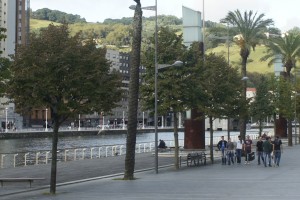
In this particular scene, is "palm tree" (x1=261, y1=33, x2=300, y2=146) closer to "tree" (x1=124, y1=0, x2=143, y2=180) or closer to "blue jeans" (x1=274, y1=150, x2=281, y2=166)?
"blue jeans" (x1=274, y1=150, x2=281, y2=166)

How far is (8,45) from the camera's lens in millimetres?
151500

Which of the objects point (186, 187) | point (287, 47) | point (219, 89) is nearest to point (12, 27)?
point (287, 47)

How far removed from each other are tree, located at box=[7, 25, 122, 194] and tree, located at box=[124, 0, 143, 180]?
4395 millimetres

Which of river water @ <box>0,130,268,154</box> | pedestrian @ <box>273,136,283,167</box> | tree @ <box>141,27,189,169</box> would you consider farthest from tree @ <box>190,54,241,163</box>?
river water @ <box>0,130,268,154</box>

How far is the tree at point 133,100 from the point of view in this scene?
2672 cm

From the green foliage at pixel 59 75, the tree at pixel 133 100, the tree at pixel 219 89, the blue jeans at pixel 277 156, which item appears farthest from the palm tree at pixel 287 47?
the green foliage at pixel 59 75

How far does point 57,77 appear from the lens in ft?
70.9

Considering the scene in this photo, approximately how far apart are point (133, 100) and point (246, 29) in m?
33.6

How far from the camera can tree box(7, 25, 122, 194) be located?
21.4 m

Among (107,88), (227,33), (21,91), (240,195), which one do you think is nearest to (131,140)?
(107,88)

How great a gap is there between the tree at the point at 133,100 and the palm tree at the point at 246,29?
31.5 metres

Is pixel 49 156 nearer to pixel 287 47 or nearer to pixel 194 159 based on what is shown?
pixel 194 159

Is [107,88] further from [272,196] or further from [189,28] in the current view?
[189,28]

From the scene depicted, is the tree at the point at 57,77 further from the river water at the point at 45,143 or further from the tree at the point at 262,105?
the river water at the point at 45,143
